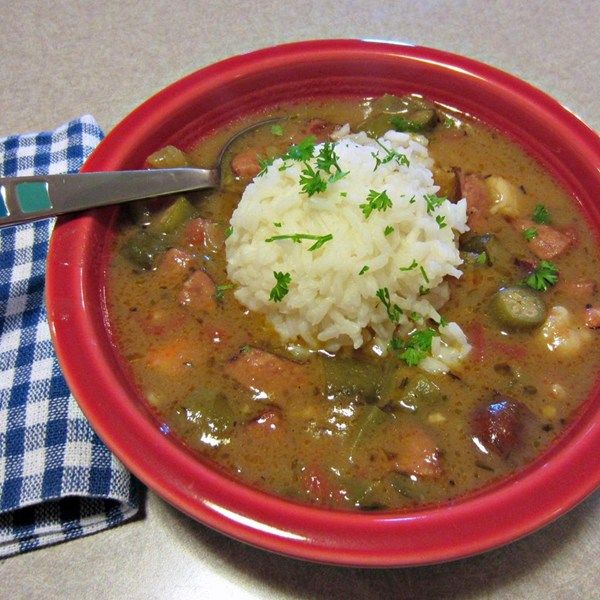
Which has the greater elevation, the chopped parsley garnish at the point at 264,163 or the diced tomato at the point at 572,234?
the chopped parsley garnish at the point at 264,163

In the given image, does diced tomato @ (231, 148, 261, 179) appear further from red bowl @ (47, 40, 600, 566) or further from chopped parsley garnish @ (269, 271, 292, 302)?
chopped parsley garnish @ (269, 271, 292, 302)

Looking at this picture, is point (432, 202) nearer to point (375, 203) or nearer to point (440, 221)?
point (440, 221)

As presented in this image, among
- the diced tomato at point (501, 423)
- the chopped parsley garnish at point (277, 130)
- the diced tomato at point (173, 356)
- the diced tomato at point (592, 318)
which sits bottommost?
the diced tomato at point (501, 423)

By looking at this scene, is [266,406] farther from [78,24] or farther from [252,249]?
[78,24]

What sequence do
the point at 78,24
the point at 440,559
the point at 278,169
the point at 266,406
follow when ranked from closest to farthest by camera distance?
1. the point at 440,559
2. the point at 266,406
3. the point at 278,169
4. the point at 78,24

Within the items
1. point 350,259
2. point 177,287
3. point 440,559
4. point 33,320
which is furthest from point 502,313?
point 33,320

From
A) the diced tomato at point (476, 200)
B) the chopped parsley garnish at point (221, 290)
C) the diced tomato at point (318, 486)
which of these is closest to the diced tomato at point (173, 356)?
the chopped parsley garnish at point (221, 290)

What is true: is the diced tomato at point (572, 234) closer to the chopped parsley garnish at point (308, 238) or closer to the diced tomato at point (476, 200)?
the diced tomato at point (476, 200)
